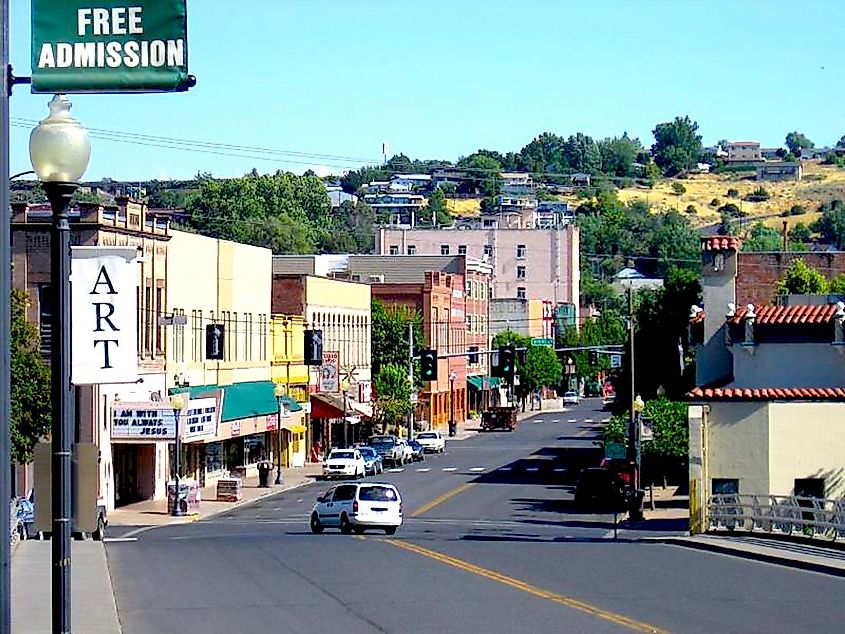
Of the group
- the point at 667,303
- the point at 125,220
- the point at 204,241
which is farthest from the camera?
the point at 667,303

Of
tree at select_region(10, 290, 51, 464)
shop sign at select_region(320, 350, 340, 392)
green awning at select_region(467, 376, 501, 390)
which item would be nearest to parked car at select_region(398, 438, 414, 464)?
shop sign at select_region(320, 350, 340, 392)

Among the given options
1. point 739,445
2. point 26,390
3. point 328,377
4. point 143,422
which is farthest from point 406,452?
point 739,445

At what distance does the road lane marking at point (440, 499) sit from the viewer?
5097 cm

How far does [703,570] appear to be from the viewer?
24.0m

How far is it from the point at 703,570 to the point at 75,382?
14.5 metres

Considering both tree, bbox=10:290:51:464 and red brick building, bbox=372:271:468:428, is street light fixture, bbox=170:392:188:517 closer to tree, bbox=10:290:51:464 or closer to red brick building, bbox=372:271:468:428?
tree, bbox=10:290:51:464

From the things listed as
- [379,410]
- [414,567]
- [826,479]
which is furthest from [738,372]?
[379,410]

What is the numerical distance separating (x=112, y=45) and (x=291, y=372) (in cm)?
6680

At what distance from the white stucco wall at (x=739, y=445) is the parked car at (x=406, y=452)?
43616 mm

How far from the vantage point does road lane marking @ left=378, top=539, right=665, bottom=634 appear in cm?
1744

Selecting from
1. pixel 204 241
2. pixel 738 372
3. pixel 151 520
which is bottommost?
pixel 151 520

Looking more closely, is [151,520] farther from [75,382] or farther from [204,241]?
[75,382]

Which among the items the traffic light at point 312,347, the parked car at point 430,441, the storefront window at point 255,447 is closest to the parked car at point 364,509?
the storefront window at point 255,447

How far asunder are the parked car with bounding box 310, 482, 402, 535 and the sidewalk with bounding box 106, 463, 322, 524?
37.3 ft
